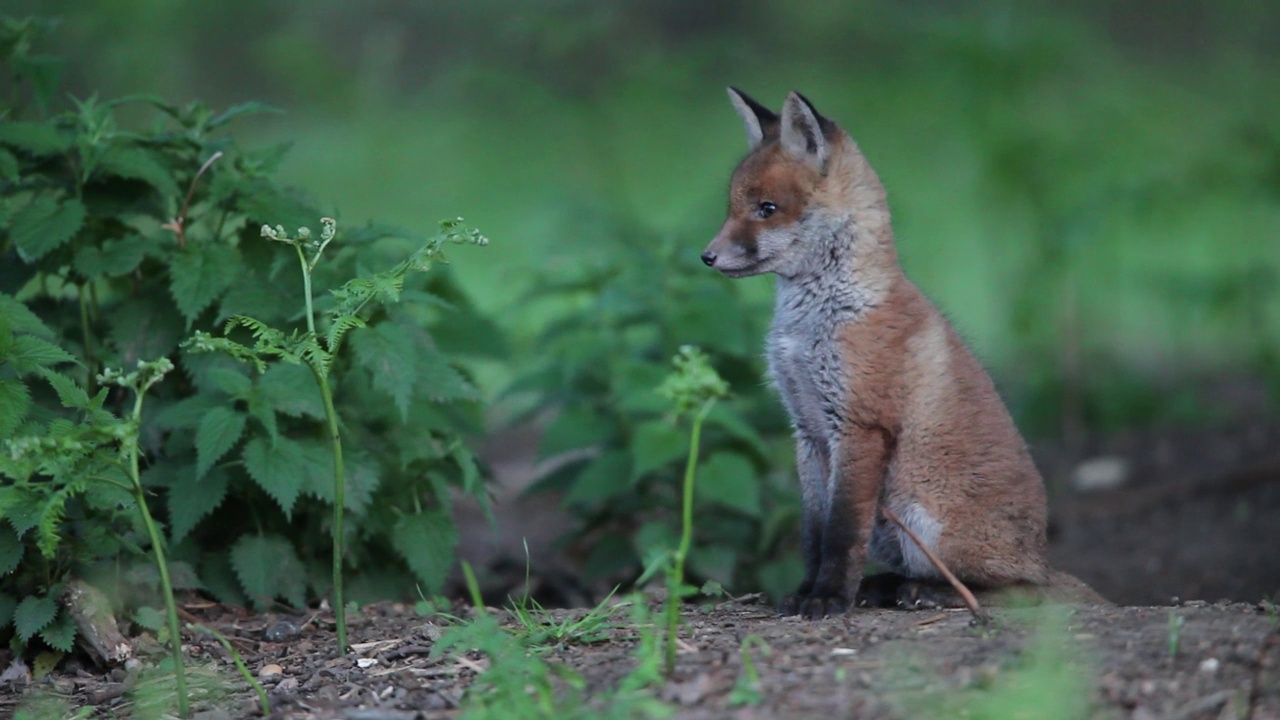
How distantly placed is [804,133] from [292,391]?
2195 mm

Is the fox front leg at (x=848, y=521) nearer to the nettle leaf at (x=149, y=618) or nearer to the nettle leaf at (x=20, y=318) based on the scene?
the nettle leaf at (x=149, y=618)

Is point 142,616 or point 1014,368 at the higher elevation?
point 1014,368

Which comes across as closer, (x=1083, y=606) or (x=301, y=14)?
(x=1083, y=606)

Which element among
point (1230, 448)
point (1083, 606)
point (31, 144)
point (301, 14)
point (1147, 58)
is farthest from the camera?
point (301, 14)

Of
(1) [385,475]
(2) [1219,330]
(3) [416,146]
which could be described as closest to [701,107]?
(3) [416,146]

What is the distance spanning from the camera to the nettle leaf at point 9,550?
4.43 m

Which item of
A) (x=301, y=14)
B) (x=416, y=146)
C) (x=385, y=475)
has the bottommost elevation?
(x=385, y=475)

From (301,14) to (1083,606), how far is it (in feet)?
49.6

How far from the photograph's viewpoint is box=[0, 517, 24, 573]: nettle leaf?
4.43 metres

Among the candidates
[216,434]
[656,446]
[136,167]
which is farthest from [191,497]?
[656,446]

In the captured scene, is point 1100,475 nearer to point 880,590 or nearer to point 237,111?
point 880,590

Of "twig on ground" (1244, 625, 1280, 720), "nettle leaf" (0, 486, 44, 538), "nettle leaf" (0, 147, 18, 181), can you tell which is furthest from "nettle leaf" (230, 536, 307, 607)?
"twig on ground" (1244, 625, 1280, 720)

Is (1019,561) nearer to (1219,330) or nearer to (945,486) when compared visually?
(945,486)

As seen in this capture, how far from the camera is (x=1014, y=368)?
458 inches
